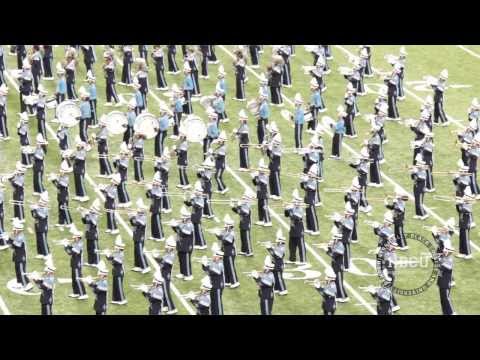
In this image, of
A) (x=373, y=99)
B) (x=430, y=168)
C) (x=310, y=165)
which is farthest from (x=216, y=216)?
(x=373, y=99)

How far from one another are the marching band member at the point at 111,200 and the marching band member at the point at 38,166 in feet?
6.01

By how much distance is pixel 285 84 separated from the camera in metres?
48.3

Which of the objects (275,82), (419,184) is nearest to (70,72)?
(275,82)

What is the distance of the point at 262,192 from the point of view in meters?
40.7

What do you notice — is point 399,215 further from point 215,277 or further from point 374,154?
point 215,277

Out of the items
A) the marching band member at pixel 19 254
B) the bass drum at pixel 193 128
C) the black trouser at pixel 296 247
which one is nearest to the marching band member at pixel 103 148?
the bass drum at pixel 193 128

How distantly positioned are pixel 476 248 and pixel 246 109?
8.72m

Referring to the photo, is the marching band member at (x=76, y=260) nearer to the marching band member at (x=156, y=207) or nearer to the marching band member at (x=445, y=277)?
the marching band member at (x=156, y=207)

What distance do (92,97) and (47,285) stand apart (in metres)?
9.61

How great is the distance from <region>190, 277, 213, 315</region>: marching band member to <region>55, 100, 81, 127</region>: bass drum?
26.9 ft

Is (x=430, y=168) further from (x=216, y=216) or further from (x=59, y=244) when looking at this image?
(x=59, y=244)

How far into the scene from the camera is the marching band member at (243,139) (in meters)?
42.8

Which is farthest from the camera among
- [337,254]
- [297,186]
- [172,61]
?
[172,61]

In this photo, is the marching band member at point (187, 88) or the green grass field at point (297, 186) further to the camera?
the marching band member at point (187, 88)
